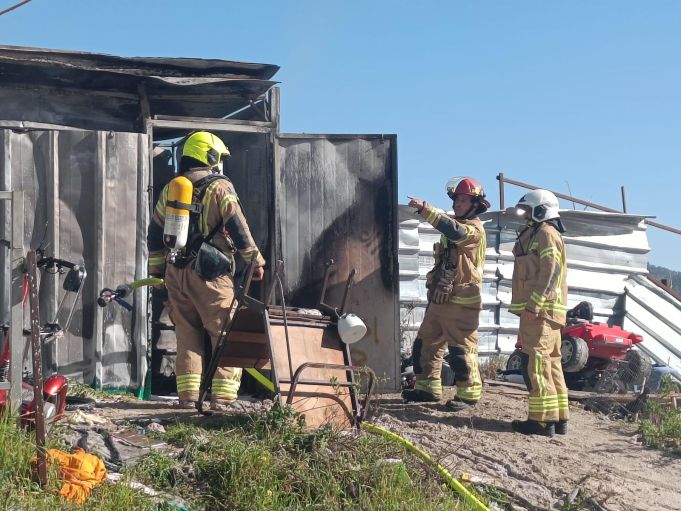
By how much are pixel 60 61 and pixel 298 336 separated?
393 centimetres

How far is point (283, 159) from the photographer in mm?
8961

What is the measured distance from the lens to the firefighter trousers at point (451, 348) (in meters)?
8.09

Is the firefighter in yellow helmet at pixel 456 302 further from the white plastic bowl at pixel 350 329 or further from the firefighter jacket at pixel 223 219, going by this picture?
the white plastic bowl at pixel 350 329

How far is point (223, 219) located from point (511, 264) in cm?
711

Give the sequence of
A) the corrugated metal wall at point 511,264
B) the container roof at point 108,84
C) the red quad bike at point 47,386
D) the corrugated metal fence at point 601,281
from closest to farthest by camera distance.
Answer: the red quad bike at point 47,386 < the container roof at point 108,84 < the corrugated metal wall at point 511,264 < the corrugated metal fence at point 601,281

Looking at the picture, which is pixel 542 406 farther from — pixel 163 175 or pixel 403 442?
pixel 163 175

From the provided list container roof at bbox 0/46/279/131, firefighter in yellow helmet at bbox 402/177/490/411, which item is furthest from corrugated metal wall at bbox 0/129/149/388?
firefighter in yellow helmet at bbox 402/177/490/411

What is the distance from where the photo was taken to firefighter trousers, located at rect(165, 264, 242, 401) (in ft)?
22.5

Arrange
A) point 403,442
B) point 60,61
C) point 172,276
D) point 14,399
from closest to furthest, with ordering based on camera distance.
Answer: point 14,399 < point 403,442 < point 172,276 < point 60,61

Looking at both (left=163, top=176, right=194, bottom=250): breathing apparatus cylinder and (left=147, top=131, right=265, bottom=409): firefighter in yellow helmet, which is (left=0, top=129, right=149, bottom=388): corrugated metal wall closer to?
(left=147, top=131, right=265, bottom=409): firefighter in yellow helmet

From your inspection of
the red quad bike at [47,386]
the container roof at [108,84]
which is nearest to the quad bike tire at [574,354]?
the container roof at [108,84]

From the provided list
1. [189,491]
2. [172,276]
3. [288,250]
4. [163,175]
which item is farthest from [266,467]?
[163,175]

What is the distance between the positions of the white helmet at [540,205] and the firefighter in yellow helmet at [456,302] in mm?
569

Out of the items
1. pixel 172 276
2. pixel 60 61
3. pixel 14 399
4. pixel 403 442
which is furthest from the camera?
pixel 60 61
